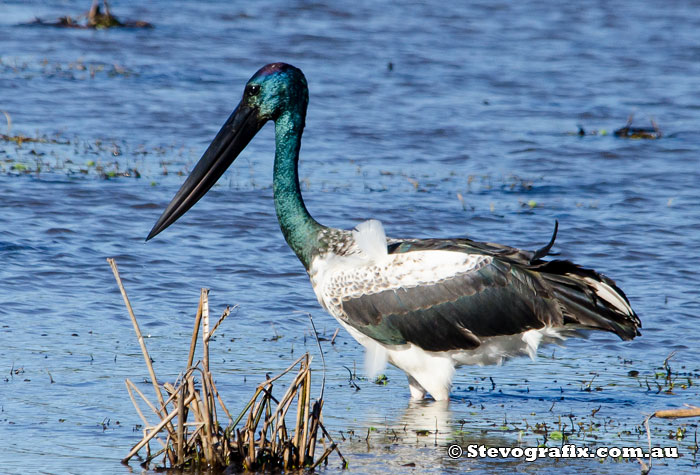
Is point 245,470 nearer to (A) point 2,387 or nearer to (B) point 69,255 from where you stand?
(A) point 2,387

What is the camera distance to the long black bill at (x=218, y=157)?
7.39 meters

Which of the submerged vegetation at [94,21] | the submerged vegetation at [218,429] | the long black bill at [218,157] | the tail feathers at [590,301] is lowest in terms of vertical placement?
the submerged vegetation at [218,429]

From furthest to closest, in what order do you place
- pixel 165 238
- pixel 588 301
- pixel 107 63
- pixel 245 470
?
1. pixel 107 63
2. pixel 165 238
3. pixel 588 301
4. pixel 245 470

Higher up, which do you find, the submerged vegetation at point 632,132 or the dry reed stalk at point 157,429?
the submerged vegetation at point 632,132

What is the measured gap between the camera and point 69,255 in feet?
30.4

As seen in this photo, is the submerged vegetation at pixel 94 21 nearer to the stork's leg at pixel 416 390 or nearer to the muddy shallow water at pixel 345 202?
the muddy shallow water at pixel 345 202

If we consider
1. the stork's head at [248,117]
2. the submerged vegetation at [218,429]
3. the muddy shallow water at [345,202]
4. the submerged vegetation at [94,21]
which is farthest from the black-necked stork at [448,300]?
the submerged vegetation at [94,21]

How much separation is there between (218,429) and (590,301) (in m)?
2.37

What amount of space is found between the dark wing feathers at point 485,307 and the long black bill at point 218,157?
53.0 inches

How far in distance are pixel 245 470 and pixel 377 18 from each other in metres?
18.7

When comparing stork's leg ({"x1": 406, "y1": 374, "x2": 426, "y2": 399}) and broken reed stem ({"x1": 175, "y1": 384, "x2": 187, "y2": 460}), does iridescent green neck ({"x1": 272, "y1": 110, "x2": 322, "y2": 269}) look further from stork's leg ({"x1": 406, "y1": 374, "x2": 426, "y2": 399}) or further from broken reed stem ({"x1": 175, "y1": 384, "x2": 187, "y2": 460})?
broken reed stem ({"x1": 175, "y1": 384, "x2": 187, "y2": 460})

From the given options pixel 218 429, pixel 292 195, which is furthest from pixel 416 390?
pixel 218 429

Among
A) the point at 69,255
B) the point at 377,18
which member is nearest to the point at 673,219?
the point at 69,255

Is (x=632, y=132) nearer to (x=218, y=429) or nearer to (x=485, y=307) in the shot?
(x=485, y=307)
